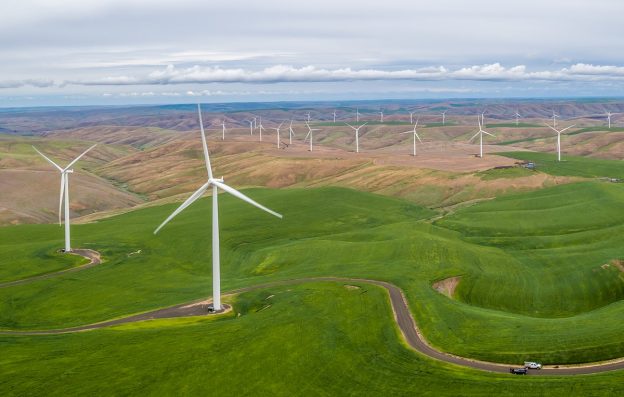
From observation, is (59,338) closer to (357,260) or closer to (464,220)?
(357,260)

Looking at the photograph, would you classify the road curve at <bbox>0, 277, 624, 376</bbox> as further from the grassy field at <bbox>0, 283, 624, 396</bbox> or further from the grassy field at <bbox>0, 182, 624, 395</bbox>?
the grassy field at <bbox>0, 283, 624, 396</bbox>

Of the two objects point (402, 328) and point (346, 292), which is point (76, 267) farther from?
point (402, 328)

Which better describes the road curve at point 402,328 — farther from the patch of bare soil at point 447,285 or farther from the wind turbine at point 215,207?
the patch of bare soil at point 447,285

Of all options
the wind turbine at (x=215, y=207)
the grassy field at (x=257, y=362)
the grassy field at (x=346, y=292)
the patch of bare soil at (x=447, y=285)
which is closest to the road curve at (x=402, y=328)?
the grassy field at (x=346, y=292)

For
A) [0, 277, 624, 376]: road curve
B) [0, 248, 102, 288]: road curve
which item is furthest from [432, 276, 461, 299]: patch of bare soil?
[0, 248, 102, 288]: road curve

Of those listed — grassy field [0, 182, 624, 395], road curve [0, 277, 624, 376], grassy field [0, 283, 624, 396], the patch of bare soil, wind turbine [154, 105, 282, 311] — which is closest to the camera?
grassy field [0, 283, 624, 396]

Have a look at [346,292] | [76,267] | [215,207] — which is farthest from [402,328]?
[76,267]

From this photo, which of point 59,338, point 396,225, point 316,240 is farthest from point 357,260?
point 59,338
